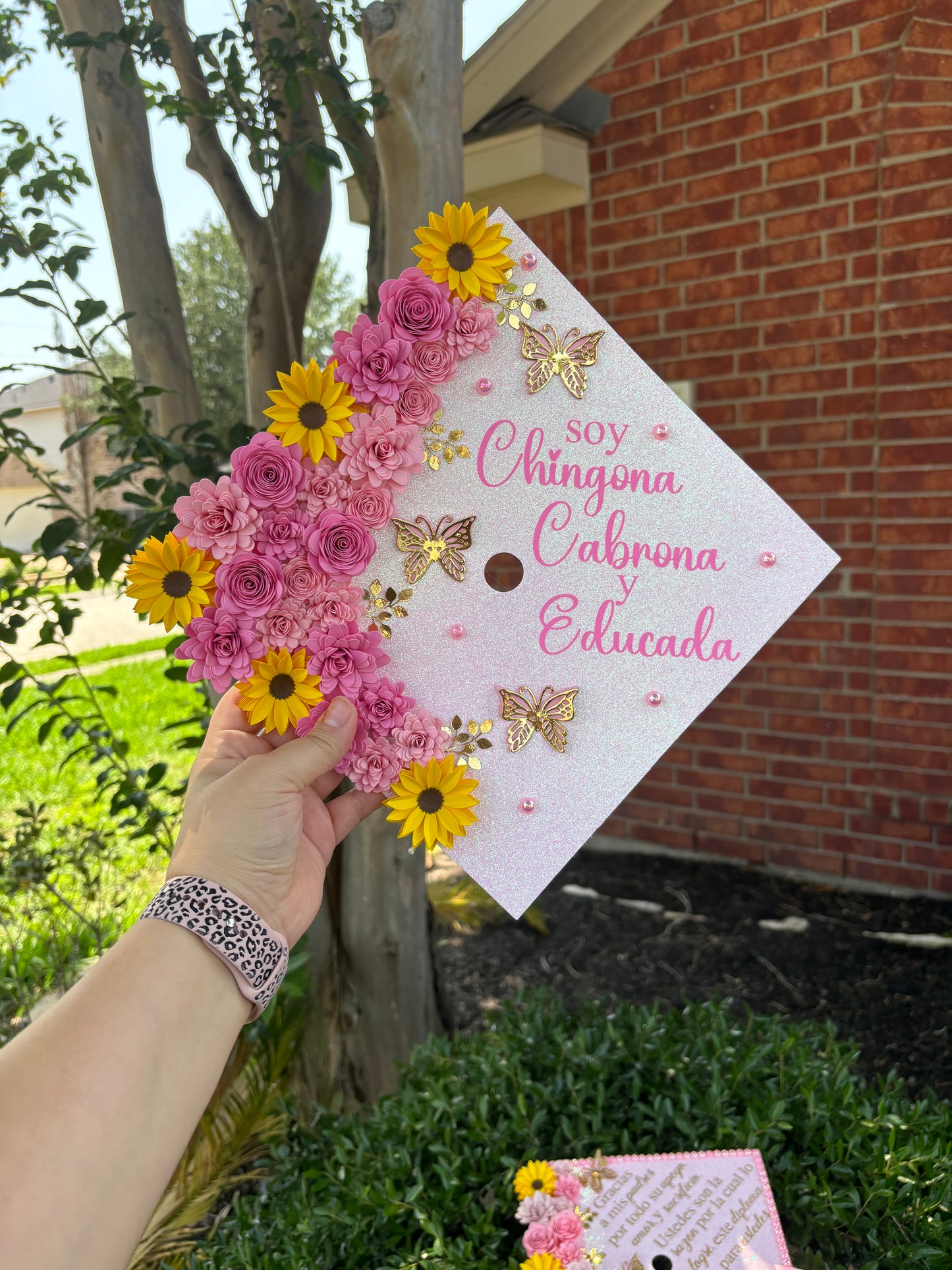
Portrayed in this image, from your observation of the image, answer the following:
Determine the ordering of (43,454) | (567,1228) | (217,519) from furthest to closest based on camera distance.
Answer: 1. (43,454)
2. (567,1228)
3. (217,519)

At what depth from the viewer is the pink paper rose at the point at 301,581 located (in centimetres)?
107

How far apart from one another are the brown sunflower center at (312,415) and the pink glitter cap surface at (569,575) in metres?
0.13

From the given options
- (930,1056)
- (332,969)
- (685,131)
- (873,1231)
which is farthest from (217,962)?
(685,131)

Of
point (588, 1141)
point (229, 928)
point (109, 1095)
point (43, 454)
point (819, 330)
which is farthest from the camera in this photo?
point (819, 330)

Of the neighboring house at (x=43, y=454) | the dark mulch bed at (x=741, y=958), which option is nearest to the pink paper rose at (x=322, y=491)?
the neighboring house at (x=43, y=454)

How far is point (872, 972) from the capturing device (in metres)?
2.94

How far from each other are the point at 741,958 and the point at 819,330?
7.23ft

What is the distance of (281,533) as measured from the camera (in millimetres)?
1052

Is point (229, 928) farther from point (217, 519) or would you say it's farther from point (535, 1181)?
point (535, 1181)

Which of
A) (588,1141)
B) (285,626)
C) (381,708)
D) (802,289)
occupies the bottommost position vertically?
(588,1141)

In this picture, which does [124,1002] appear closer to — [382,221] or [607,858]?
[382,221]

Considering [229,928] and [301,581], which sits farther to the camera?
[301,581]

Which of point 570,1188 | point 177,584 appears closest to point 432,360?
point 177,584

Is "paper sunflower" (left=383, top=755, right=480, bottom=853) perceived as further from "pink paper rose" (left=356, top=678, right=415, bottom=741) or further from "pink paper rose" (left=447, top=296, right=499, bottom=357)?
"pink paper rose" (left=447, top=296, right=499, bottom=357)
